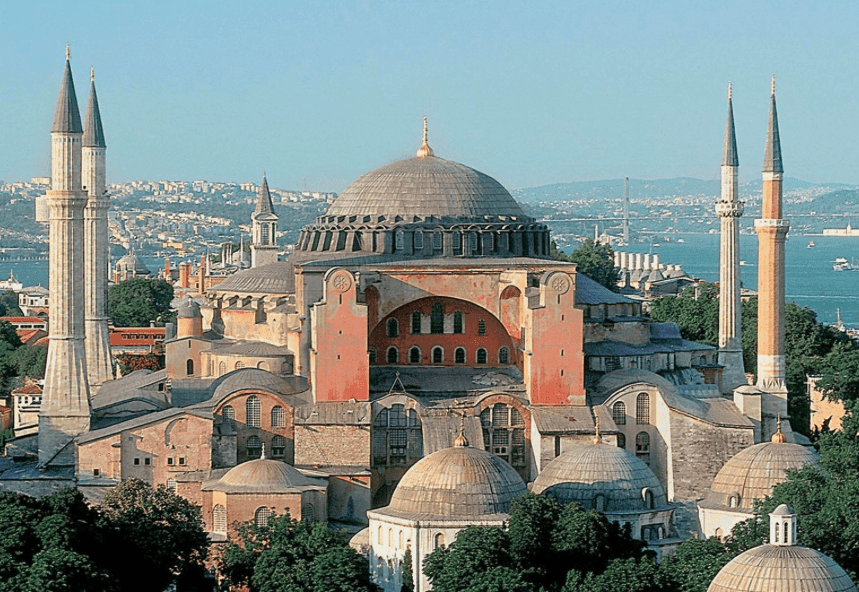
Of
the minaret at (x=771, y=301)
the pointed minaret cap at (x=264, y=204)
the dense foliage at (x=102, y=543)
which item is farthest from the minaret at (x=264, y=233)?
the dense foliage at (x=102, y=543)

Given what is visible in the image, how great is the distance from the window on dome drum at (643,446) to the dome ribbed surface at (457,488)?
6.56 m

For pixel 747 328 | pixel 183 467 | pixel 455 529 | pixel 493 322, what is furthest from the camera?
pixel 747 328

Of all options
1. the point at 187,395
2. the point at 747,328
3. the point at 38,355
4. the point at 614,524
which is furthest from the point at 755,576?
the point at 38,355

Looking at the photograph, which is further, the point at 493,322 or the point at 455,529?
the point at 493,322

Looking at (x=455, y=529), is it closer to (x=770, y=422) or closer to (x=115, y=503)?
(x=115, y=503)

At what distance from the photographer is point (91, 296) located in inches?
1984

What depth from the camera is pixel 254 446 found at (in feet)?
134

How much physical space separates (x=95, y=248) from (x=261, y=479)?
15.2 metres

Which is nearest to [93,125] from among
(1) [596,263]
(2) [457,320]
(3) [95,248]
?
(3) [95,248]

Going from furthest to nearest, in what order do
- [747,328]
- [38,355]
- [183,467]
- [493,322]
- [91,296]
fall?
[38,355] → [747,328] → [91,296] → [493,322] → [183,467]

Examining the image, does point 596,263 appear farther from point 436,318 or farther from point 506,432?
point 506,432

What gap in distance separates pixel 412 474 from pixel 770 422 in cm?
1122

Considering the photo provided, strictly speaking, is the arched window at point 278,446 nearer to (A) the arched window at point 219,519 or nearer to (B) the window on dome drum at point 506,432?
(A) the arched window at point 219,519

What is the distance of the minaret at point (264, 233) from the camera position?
64.0 meters
